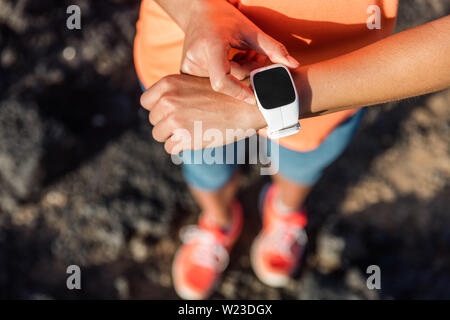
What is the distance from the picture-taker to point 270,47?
33.8 inches

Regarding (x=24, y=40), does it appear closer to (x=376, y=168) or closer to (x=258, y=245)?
(x=258, y=245)

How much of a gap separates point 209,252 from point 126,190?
22.2 inches

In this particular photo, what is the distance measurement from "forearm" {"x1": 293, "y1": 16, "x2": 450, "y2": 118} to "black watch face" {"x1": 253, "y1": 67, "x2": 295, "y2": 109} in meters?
→ 0.06

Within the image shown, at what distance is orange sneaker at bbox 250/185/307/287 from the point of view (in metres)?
1.90

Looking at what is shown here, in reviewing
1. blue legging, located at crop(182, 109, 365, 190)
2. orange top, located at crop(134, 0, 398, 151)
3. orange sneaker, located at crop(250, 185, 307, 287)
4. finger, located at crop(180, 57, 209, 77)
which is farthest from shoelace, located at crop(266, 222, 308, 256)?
finger, located at crop(180, 57, 209, 77)

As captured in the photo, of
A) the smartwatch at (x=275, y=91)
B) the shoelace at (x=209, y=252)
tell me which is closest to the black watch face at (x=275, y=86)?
the smartwatch at (x=275, y=91)

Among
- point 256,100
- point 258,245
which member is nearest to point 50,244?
point 258,245

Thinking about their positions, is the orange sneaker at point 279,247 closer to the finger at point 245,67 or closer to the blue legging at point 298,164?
the blue legging at point 298,164

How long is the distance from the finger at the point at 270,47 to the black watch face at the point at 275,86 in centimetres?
3

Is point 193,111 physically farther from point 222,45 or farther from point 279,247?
point 279,247

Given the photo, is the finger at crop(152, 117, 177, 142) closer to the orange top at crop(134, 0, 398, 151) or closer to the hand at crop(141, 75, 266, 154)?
the hand at crop(141, 75, 266, 154)

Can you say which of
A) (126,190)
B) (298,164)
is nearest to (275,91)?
(298,164)

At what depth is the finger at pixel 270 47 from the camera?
0.86 meters

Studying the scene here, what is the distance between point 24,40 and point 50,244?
1.20 metres
